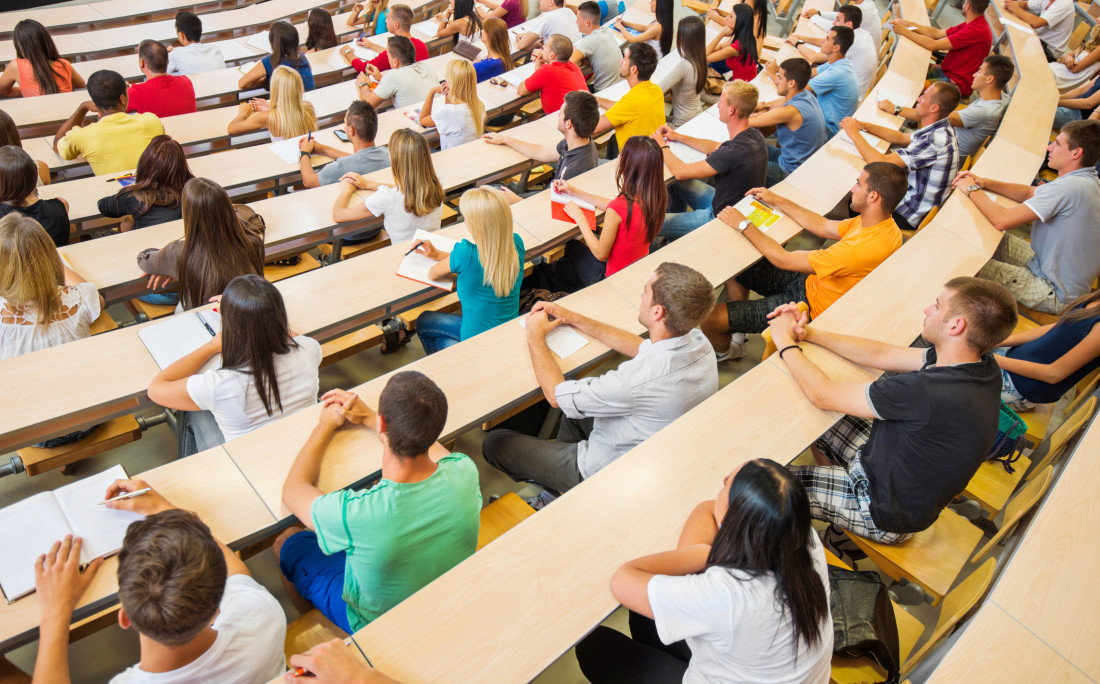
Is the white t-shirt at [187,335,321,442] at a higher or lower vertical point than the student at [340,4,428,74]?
lower

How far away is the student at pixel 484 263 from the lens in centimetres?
317

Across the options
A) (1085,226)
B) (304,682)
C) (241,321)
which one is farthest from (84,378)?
(1085,226)

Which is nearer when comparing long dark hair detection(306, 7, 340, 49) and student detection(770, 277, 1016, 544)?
student detection(770, 277, 1016, 544)

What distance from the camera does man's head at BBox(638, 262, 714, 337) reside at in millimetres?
2602

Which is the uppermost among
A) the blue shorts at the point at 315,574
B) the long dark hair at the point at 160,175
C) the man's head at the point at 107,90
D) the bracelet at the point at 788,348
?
the man's head at the point at 107,90

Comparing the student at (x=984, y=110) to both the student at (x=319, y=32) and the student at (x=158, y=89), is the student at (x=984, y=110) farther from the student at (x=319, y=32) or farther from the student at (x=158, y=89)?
the student at (x=158, y=89)

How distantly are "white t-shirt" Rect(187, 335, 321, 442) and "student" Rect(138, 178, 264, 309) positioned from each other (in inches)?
31.1

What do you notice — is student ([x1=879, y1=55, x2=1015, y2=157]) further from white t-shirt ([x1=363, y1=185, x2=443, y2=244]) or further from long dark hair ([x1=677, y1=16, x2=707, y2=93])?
white t-shirt ([x1=363, y1=185, x2=443, y2=244])

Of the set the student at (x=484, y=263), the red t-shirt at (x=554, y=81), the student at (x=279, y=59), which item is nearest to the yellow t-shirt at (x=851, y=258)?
the student at (x=484, y=263)

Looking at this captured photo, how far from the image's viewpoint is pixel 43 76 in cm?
559

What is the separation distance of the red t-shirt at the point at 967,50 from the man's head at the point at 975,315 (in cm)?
559

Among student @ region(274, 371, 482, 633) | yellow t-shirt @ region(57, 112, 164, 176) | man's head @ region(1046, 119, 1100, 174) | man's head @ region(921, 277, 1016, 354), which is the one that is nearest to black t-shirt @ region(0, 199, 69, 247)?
yellow t-shirt @ region(57, 112, 164, 176)

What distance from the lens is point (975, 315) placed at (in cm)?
243

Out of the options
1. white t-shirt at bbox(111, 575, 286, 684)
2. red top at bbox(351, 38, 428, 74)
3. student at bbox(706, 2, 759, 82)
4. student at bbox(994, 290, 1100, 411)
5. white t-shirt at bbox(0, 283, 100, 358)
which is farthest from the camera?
student at bbox(706, 2, 759, 82)
